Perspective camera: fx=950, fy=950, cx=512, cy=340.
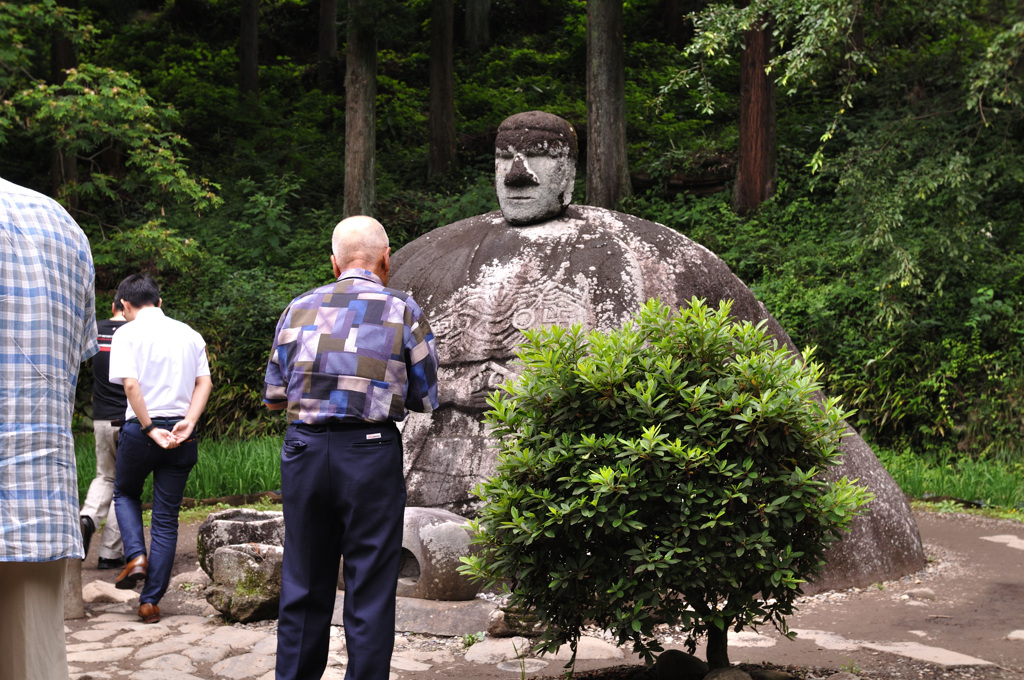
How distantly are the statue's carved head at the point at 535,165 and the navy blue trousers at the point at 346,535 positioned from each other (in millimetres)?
2886

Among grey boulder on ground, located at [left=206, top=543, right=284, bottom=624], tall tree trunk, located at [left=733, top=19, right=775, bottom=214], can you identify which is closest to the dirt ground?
grey boulder on ground, located at [left=206, top=543, right=284, bottom=624]

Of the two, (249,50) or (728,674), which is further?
(249,50)

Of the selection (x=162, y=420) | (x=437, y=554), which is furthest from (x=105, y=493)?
(x=437, y=554)

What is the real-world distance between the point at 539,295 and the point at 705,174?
8.79 m

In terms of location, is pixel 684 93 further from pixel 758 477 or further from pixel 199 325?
pixel 758 477

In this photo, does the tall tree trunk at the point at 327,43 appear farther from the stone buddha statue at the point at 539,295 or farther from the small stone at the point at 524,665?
the small stone at the point at 524,665

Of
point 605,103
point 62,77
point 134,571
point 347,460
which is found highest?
point 62,77

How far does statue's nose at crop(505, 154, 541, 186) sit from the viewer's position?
5906mm

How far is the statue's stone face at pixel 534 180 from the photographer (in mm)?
5918

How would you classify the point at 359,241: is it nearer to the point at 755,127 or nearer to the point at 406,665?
the point at 406,665

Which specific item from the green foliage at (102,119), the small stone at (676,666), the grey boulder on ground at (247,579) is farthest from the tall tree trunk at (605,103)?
the small stone at (676,666)

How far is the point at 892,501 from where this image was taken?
5949mm

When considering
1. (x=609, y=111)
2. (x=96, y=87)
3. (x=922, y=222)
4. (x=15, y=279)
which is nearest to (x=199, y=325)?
(x=96, y=87)

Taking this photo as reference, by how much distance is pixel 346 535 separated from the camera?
3365 mm
